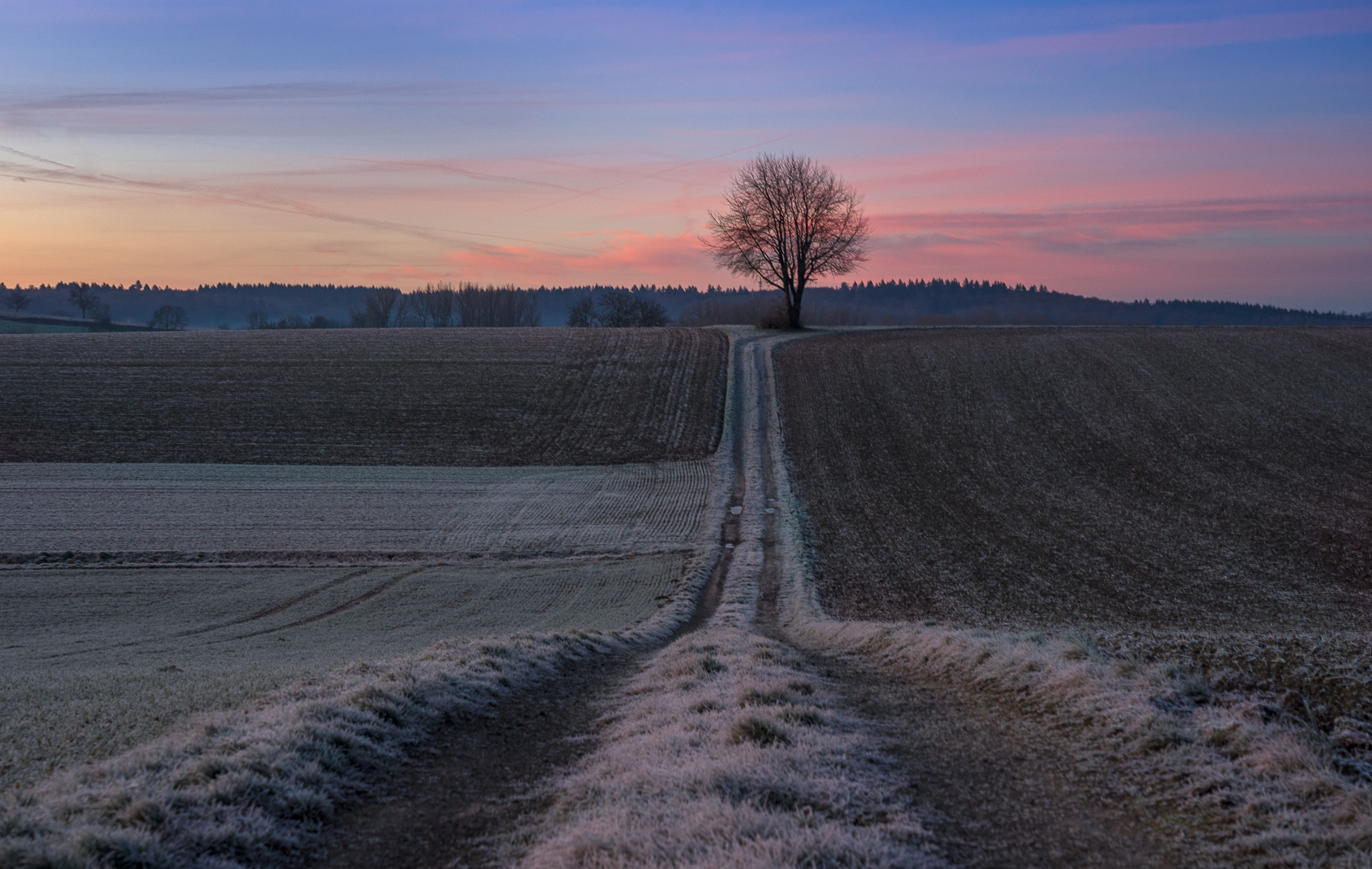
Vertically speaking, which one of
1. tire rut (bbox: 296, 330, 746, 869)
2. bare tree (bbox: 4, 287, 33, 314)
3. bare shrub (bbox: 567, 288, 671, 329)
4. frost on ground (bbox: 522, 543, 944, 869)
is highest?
bare tree (bbox: 4, 287, 33, 314)

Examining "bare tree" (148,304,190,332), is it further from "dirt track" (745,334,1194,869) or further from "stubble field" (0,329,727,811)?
"dirt track" (745,334,1194,869)

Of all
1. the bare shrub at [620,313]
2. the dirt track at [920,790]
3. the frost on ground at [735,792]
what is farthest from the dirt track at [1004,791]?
the bare shrub at [620,313]

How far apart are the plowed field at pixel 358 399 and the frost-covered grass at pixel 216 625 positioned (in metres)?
14.1

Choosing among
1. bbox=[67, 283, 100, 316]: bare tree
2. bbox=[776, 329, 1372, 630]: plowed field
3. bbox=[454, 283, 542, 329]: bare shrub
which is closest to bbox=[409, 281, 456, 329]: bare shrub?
bbox=[454, 283, 542, 329]: bare shrub

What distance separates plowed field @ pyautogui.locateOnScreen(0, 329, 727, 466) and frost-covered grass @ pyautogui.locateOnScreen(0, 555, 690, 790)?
14.1m

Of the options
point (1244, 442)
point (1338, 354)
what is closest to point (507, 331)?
point (1244, 442)

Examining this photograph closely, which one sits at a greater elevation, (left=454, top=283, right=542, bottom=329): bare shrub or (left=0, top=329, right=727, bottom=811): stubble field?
(left=454, top=283, right=542, bottom=329): bare shrub

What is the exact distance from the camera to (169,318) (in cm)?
16225

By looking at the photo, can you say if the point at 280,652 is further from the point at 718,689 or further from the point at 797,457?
the point at 797,457

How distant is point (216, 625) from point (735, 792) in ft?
50.3

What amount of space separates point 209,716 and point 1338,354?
2477 inches

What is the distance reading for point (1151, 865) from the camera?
16.6ft

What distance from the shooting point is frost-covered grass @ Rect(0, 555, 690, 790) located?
841 centimetres

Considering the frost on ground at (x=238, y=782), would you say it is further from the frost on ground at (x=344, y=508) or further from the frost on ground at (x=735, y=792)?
the frost on ground at (x=344, y=508)
